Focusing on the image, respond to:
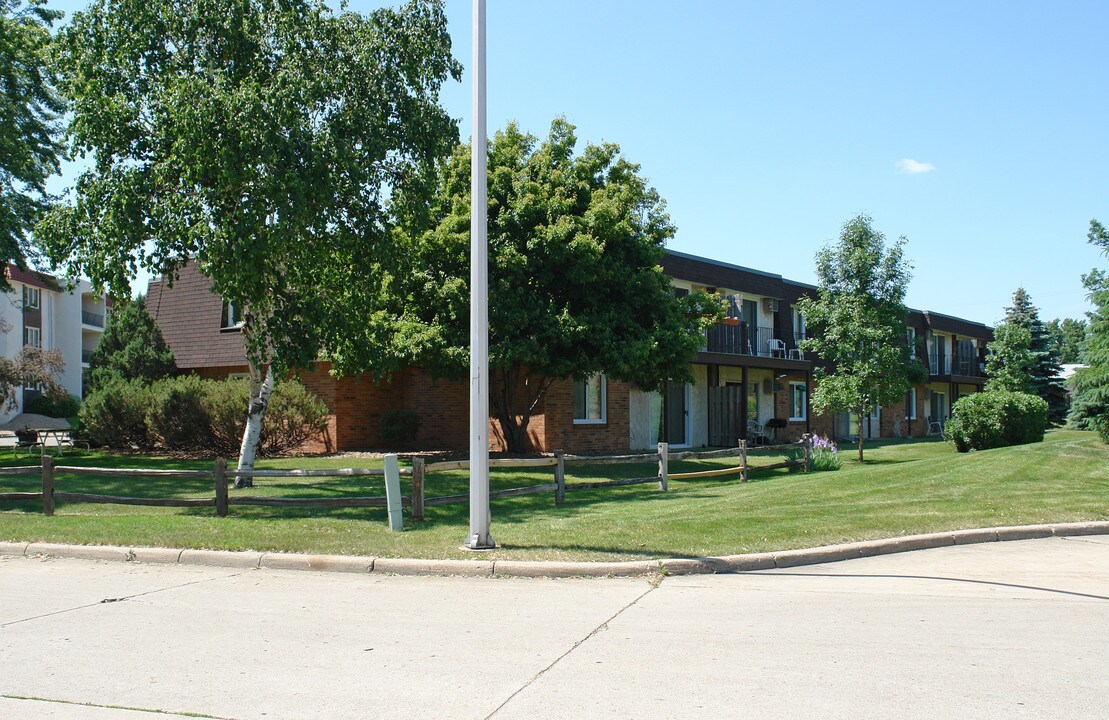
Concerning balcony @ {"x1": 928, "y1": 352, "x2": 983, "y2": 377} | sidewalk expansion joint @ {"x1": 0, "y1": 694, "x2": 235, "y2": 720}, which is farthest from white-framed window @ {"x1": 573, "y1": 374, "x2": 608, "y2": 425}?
balcony @ {"x1": 928, "y1": 352, "x2": 983, "y2": 377}

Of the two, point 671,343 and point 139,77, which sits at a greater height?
point 139,77

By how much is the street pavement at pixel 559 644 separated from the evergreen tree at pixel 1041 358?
44.5m

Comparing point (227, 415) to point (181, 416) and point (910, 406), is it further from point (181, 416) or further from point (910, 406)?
point (910, 406)

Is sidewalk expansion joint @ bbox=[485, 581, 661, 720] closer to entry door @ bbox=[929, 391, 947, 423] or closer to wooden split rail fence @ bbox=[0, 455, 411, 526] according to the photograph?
wooden split rail fence @ bbox=[0, 455, 411, 526]

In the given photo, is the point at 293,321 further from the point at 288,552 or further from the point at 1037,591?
the point at 1037,591

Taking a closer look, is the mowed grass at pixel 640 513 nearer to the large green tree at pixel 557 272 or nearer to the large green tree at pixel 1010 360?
the large green tree at pixel 557 272

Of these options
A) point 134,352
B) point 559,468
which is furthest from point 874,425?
point 134,352

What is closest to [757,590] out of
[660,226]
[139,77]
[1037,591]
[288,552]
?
[1037,591]

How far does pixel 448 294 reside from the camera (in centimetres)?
1833

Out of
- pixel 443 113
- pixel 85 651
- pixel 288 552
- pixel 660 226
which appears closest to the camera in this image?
pixel 85 651

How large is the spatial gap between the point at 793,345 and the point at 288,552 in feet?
86.7

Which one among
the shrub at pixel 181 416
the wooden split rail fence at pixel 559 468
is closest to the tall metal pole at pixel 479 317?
the wooden split rail fence at pixel 559 468

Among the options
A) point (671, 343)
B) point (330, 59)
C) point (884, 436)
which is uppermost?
point (330, 59)

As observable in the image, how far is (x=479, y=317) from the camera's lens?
9.76 meters
